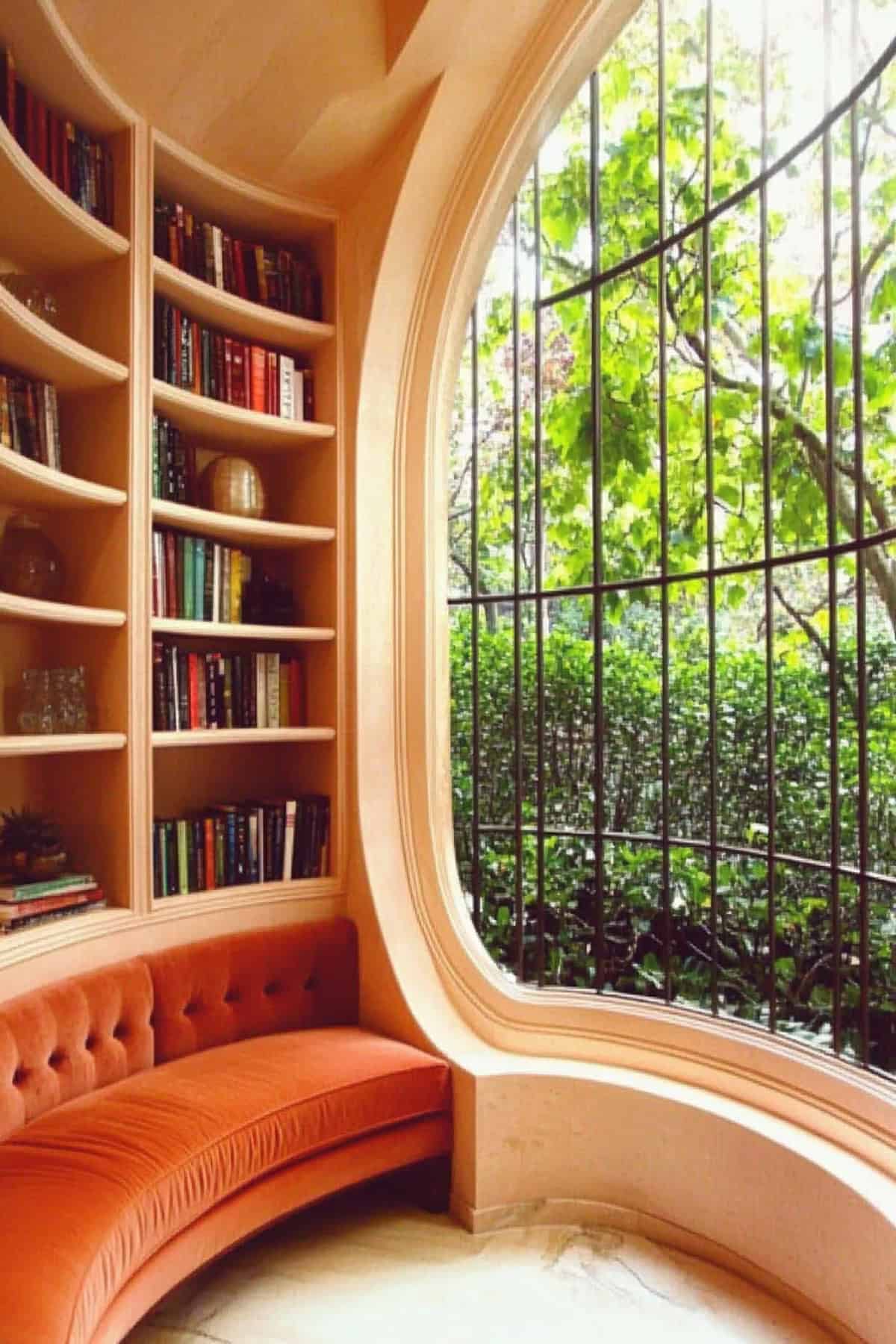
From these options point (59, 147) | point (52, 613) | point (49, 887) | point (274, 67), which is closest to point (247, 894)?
point (49, 887)

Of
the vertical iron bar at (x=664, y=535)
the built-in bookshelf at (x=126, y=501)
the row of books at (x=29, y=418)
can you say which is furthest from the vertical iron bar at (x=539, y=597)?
the row of books at (x=29, y=418)

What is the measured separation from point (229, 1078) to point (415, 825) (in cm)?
95

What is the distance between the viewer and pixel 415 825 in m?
2.97

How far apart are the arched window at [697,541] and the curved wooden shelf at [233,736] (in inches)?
20.4

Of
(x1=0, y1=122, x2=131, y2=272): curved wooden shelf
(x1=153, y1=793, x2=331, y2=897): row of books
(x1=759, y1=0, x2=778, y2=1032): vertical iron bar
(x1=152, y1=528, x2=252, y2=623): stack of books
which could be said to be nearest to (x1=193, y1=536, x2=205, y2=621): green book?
(x1=152, y1=528, x2=252, y2=623): stack of books

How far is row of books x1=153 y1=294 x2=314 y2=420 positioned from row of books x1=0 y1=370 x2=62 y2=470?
36cm

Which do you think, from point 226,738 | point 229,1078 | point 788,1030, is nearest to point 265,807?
point 226,738

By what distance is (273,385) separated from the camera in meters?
3.00

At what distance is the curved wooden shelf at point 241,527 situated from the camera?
270 centimetres

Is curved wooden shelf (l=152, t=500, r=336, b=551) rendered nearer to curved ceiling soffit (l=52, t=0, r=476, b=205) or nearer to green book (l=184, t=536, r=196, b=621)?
green book (l=184, t=536, r=196, b=621)

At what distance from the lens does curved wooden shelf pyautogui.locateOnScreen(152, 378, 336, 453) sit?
2709 mm

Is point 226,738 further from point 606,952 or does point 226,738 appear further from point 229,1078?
point 606,952

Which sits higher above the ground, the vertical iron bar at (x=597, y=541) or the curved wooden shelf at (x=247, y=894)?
the vertical iron bar at (x=597, y=541)

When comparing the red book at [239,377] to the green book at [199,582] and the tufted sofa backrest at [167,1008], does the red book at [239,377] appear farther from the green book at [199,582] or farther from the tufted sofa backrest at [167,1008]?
the tufted sofa backrest at [167,1008]
